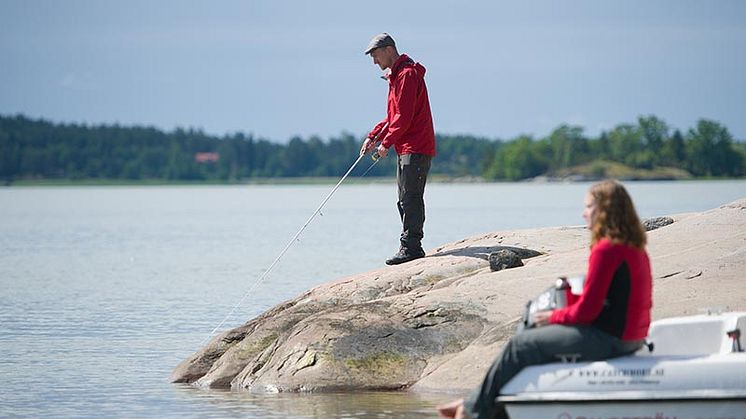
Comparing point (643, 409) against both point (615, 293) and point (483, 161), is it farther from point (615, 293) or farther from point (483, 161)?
point (483, 161)

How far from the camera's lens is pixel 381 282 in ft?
43.9

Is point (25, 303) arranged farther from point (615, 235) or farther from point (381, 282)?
point (615, 235)

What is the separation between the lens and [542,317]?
841cm

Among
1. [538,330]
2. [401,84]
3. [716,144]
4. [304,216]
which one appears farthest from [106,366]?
[716,144]

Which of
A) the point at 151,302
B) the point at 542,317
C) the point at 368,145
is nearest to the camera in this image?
the point at 542,317

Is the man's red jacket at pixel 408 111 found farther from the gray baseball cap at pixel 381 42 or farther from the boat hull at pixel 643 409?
the boat hull at pixel 643 409

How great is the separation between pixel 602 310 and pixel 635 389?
18.6 inches

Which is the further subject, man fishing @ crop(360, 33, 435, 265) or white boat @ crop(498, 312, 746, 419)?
man fishing @ crop(360, 33, 435, 265)

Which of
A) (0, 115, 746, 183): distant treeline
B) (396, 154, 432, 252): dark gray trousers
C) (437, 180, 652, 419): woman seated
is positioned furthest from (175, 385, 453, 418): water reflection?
(0, 115, 746, 183): distant treeline

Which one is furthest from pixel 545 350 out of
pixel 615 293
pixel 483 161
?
pixel 483 161

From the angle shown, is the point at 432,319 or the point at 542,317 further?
the point at 432,319

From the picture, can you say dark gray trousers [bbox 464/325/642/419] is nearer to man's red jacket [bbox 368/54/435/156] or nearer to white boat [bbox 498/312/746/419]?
white boat [bbox 498/312/746/419]

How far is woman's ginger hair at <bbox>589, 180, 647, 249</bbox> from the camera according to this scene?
813 centimetres

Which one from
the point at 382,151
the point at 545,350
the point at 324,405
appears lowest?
the point at 324,405
